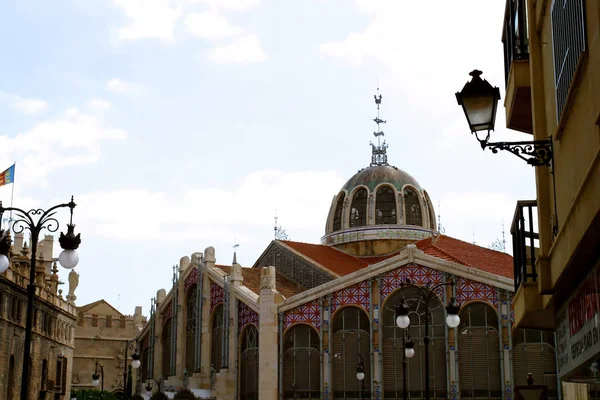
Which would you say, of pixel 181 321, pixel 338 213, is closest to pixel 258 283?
pixel 181 321

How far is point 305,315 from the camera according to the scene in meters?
49.0

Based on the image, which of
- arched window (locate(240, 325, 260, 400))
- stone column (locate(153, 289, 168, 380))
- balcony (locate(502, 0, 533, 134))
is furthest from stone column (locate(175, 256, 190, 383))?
balcony (locate(502, 0, 533, 134))

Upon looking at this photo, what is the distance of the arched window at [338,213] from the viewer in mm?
62938

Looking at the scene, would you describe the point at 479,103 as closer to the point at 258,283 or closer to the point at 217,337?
the point at 217,337

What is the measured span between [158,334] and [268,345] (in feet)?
41.9

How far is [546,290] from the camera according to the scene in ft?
36.4

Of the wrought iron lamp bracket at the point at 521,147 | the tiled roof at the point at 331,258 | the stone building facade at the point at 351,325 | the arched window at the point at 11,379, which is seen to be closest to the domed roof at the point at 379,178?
the stone building facade at the point at 351,325

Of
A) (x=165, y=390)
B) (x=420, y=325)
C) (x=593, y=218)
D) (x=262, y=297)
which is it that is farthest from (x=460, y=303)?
(x=593, y=218)

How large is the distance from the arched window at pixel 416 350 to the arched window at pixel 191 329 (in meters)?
13.9

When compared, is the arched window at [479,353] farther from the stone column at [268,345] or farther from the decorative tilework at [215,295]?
the decorative tilework at [215,295]

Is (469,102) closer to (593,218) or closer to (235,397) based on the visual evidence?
(593,218)

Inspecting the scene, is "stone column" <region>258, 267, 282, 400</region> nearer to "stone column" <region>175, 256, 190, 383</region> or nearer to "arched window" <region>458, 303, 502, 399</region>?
"stone column" <region>175, 256, 190, 383</region>

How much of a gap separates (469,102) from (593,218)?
2.50 meters

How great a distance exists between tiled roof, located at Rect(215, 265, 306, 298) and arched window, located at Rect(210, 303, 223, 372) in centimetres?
236
